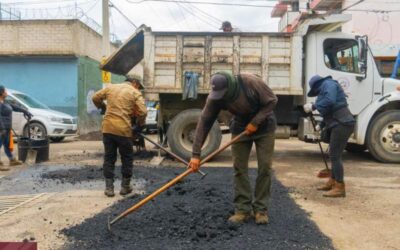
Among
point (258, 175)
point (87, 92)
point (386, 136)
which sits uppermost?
point (87, 92)

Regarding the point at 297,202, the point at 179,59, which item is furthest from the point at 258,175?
the point at 179,59

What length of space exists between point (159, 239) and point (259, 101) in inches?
67.7

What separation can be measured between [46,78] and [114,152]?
1308cm

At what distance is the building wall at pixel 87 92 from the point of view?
1897 centimetres

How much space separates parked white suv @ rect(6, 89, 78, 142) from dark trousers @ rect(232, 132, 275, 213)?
412 inches

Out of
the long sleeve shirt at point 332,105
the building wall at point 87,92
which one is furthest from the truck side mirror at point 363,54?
the building wall at point 87,92

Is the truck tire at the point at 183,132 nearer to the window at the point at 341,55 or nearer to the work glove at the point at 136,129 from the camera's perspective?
the window at the point at 341,55

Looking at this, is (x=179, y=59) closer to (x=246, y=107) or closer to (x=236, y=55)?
(x=236, y=55)

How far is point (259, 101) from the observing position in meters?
5.02

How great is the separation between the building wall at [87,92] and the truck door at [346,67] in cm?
1127

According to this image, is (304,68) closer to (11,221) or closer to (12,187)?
(12,187)

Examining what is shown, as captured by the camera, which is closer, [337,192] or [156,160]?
[337,192]

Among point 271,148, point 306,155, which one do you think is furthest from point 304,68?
point 271,148

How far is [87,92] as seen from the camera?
1970 centimetres
